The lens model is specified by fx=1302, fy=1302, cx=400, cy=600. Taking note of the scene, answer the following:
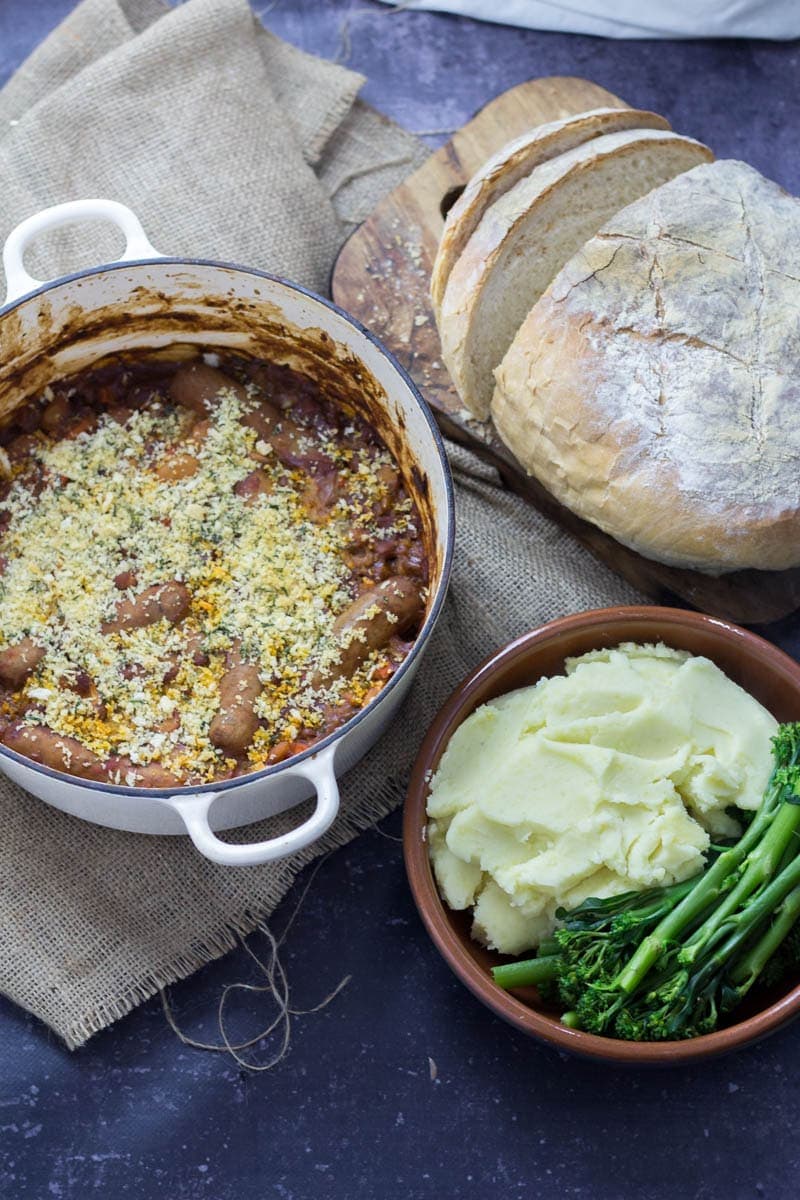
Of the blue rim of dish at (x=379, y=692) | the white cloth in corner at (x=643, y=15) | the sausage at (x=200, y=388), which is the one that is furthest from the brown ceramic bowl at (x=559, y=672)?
the white cloth in corner at (x=643, y=15)

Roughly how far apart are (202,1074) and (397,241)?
6.69 ft

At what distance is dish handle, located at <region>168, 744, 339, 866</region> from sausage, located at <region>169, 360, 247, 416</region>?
3.33 feet

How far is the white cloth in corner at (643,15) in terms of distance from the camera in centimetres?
358

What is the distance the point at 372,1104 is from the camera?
286cm

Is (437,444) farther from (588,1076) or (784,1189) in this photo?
(784,1189)

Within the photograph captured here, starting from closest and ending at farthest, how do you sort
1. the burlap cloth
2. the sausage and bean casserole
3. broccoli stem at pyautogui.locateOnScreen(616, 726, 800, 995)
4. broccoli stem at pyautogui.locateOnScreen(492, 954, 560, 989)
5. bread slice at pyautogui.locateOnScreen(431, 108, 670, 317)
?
→ broccoli stem at pyautogui.locateOnScreen(616, 726, 800, 995) < broccoli stem at pyautogui.locateOnScreen(492, 954, 560, 989) < the sausage and bean casserole < the burlap cloth < bread slice at pyautogui.locateOnScreen(431, 108, 670, 317)

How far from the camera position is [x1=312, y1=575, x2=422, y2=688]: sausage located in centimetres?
276

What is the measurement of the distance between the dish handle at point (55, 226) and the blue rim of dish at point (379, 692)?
26 millimetres

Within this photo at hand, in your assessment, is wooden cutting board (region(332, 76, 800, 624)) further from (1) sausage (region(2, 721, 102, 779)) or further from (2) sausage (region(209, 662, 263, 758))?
(1) sausage (region(2, 721, 102, 779))

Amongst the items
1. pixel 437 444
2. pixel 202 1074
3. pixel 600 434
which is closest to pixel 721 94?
pixel 600 434

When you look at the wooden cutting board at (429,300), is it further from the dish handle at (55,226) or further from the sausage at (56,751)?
the sausage at (56,751)

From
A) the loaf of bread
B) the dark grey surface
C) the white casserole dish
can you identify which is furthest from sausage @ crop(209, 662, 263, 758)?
the loaf of bread

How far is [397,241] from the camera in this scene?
3.29 meters

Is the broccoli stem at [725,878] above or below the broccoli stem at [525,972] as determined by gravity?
above
